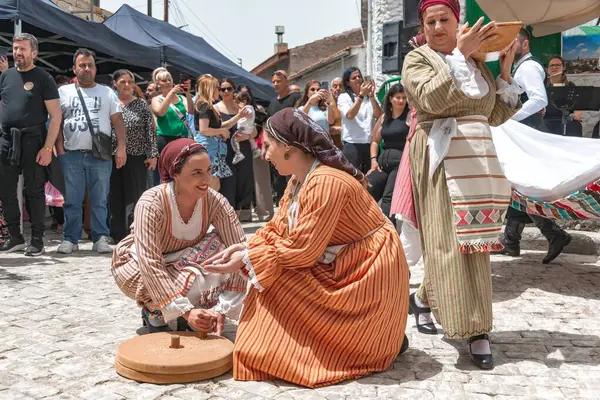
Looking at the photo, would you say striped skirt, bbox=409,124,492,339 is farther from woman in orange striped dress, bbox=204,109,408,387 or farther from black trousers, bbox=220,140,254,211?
black trousers, bbox=220,140,254,211

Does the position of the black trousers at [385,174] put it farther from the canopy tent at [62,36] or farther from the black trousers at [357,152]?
the canopy tent at [62,36]

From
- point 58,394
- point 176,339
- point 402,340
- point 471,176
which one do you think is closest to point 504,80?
point 471,176

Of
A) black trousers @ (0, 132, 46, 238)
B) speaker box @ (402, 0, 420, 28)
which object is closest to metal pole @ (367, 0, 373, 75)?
speaker box @ (402, 0, 420, 28)

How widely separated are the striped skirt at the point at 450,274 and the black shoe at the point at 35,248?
4.70 m

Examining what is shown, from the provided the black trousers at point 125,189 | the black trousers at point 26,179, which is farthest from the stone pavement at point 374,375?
the black trousers at point 125,189

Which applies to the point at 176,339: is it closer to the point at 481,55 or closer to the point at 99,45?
the point at 481,55

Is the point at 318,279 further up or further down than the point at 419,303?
further up

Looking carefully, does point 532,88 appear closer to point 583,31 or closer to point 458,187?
point 458,187

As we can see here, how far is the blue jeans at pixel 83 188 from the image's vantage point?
7.28m

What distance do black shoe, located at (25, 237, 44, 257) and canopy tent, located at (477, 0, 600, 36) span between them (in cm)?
679

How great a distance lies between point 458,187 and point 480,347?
831mm

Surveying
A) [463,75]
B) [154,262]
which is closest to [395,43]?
[463,75]

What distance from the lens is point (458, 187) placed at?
3.57 meters

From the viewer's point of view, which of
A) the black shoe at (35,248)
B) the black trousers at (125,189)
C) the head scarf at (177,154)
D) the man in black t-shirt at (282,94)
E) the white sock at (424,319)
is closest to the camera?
the head scarf at (177,154)
